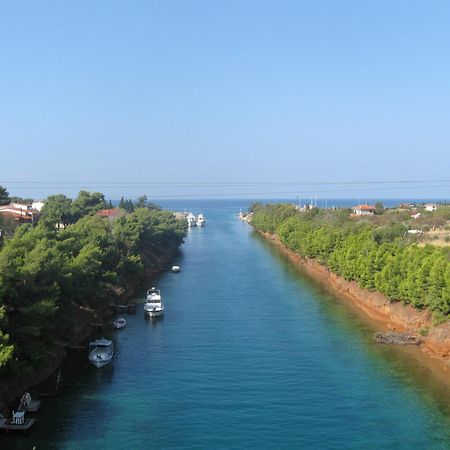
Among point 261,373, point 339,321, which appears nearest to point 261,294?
point 339,321

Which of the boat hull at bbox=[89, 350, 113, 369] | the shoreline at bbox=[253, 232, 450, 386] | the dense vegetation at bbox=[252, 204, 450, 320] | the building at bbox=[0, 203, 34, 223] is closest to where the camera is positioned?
the boat hull at bbox=[89, 350, 113, 369]

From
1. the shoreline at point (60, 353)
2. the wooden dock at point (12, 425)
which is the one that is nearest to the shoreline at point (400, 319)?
the shoreline at point (60, 353)

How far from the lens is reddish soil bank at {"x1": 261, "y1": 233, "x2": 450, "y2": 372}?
1457 inches

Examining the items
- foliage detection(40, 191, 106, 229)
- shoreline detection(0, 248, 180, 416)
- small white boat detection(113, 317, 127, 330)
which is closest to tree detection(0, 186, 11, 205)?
foliage detection(40, 191, 106, 229)

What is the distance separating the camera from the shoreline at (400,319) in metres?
35.9

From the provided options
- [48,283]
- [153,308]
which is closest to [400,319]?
[153,308]

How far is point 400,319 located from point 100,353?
75.5 ft

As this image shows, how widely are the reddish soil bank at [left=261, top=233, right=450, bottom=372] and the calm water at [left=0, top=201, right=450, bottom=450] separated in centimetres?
194

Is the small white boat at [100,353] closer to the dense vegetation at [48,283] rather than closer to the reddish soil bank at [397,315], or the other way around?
the dense vegetation at [48,283]

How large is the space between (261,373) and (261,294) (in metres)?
25.3

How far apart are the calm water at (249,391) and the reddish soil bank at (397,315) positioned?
76.3 inches

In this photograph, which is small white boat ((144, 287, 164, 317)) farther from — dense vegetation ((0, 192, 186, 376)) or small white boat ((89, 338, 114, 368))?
small white boat ((89, 338, 114, 368))

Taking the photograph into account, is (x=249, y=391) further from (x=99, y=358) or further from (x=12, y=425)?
(x=12, y=425)

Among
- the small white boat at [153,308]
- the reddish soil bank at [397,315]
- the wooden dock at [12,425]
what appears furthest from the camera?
the small white boat at [153,308]
